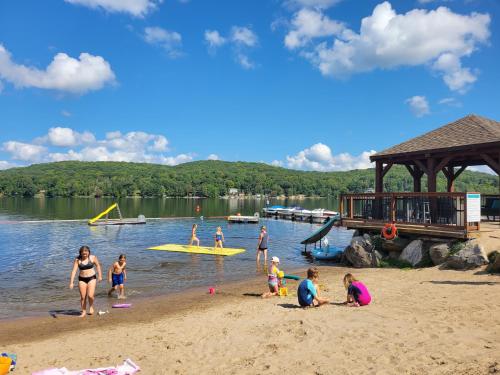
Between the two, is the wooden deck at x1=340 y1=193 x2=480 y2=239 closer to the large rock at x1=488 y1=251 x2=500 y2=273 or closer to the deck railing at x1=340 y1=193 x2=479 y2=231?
the deck railing at x1=340 y1=193 x2=479 y2=231

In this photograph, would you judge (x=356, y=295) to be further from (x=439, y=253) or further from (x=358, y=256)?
(x=358, y=256)

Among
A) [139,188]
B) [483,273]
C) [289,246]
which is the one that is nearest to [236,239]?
[289,246]

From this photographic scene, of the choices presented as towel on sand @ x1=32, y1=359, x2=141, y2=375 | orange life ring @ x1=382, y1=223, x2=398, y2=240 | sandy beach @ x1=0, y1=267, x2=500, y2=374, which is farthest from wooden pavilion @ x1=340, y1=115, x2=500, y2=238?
towel on sand @ x1=32, y1=359, x2=141, y2=375

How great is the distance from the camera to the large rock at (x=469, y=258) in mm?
12703

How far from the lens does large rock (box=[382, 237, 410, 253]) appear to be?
646 inches

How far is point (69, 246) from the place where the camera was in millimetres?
26688

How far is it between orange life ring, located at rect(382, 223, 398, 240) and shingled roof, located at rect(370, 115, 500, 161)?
3.46m

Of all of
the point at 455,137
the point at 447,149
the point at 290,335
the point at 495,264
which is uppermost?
the point at 455,137

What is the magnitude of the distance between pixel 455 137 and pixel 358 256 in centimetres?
653

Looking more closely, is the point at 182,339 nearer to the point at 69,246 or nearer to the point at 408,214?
the point at 408,214

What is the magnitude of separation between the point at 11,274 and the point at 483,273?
60.9 ft

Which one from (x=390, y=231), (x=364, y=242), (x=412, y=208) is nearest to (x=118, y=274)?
(x=364, y=242)

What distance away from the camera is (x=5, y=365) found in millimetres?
6371

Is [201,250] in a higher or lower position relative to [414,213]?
lower
